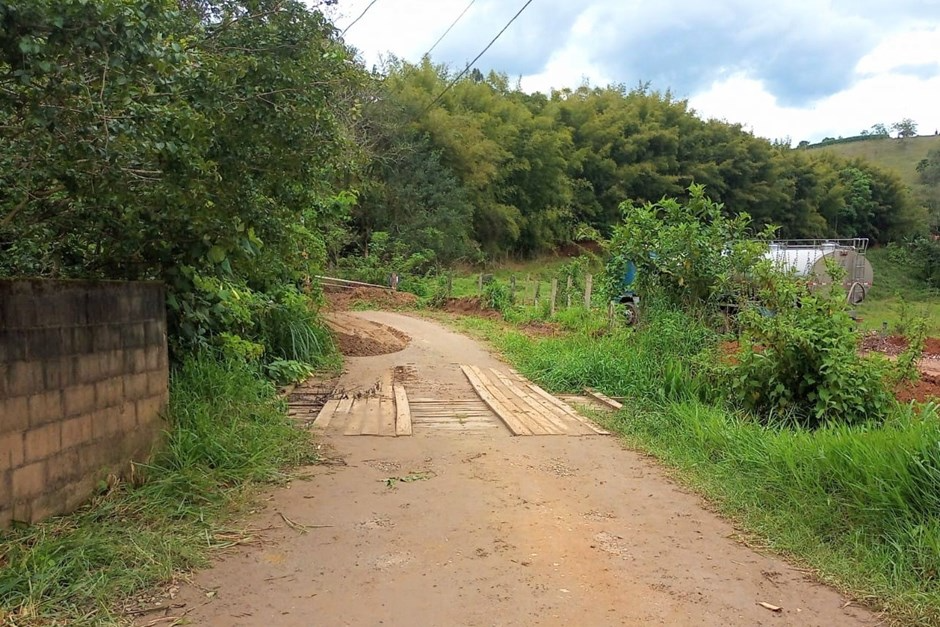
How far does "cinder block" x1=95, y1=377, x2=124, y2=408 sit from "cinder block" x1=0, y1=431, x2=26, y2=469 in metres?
0.61

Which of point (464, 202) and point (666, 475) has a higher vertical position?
point (464, 202)

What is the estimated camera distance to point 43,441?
3.56 meters

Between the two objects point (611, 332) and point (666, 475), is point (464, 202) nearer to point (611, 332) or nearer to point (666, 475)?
point (611, 332)

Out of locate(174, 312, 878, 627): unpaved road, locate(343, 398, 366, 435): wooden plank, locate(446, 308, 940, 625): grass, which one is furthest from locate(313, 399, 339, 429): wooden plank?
locate(446, 308, 940, 625): grass

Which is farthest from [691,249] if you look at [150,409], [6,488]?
[6,488]

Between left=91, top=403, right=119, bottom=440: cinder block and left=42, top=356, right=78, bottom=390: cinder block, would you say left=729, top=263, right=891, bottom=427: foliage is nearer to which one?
left=91, top=403, right=119, bottom=440: cinder block

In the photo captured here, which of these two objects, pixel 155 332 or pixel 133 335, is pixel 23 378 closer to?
pixel 133 335

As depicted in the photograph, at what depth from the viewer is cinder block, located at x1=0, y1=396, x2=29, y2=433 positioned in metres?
3.30

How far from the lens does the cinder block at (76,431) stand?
373cm

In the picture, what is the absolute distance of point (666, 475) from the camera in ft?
16.6

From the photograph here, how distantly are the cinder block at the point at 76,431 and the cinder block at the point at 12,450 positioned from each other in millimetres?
308

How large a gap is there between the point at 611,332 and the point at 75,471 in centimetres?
784

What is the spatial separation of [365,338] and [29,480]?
27.9ft

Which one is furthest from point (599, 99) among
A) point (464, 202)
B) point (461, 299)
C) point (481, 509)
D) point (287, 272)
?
point (481, 509)
